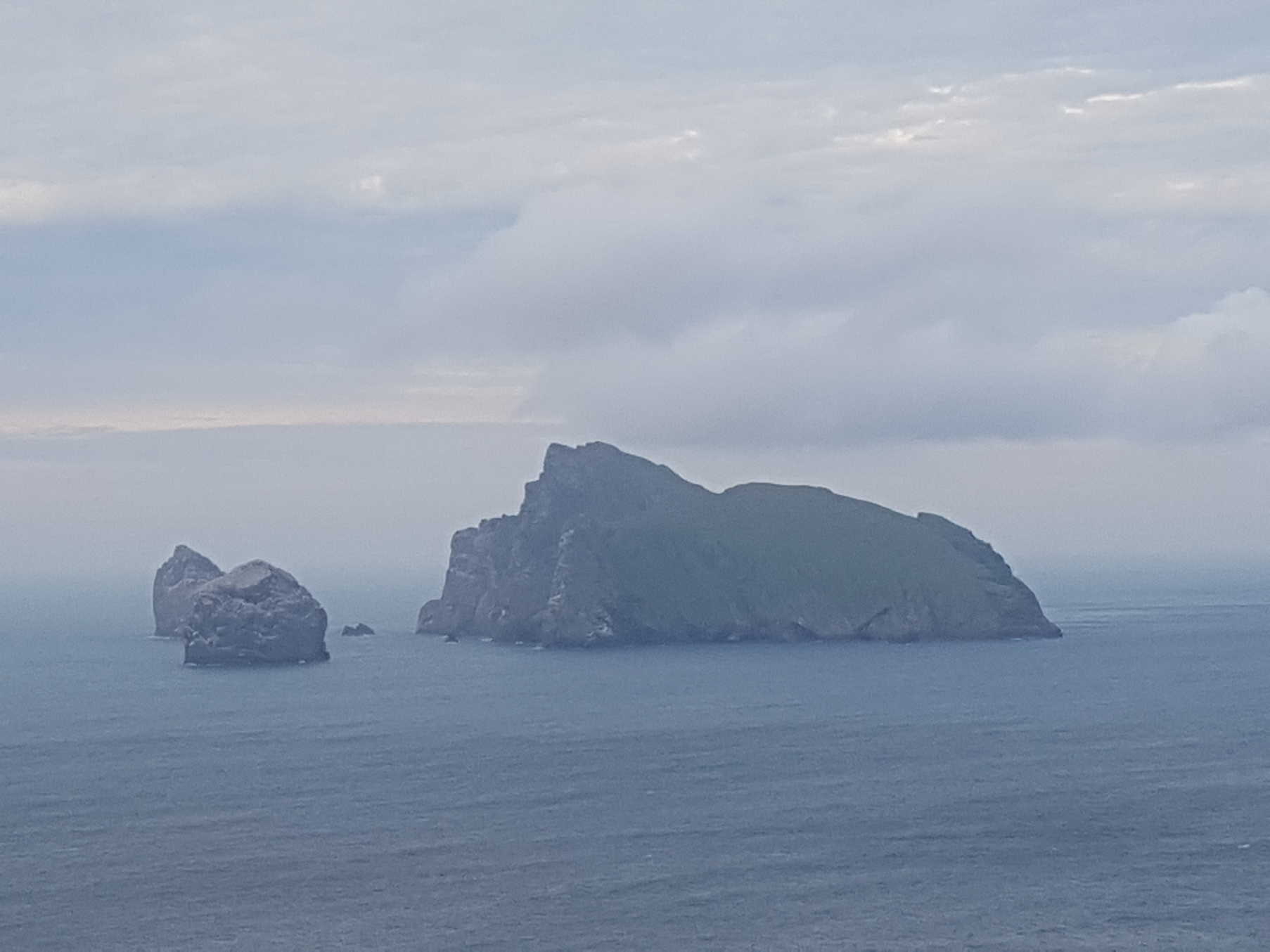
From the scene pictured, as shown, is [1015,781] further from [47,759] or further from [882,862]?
[47,759]

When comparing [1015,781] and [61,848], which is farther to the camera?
[1015,781]

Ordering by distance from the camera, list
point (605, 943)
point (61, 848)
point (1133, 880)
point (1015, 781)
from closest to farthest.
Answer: point (605, 943)
point (1133, 880)
point (61, 848)
point (1015, 781)

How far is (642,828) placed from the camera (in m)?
111

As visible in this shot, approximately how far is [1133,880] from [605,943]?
110 feet

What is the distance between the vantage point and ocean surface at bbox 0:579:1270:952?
285ft

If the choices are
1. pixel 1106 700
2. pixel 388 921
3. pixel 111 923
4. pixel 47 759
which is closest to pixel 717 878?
pixel 388 921

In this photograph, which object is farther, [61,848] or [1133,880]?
[61,848]

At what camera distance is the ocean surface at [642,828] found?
86.8 m

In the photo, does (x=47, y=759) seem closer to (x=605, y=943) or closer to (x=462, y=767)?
(x=462, y=767)

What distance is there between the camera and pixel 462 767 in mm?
140000

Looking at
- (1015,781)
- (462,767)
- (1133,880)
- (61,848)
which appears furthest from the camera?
(462,767)

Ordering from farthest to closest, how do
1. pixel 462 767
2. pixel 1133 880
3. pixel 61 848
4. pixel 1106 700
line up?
pixel 1106 700 < pixel 462 767 < pixel 61 848 < pixel 1133 880

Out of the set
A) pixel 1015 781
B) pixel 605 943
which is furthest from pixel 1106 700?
pixel 605 943

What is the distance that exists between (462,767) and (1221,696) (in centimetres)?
9597
